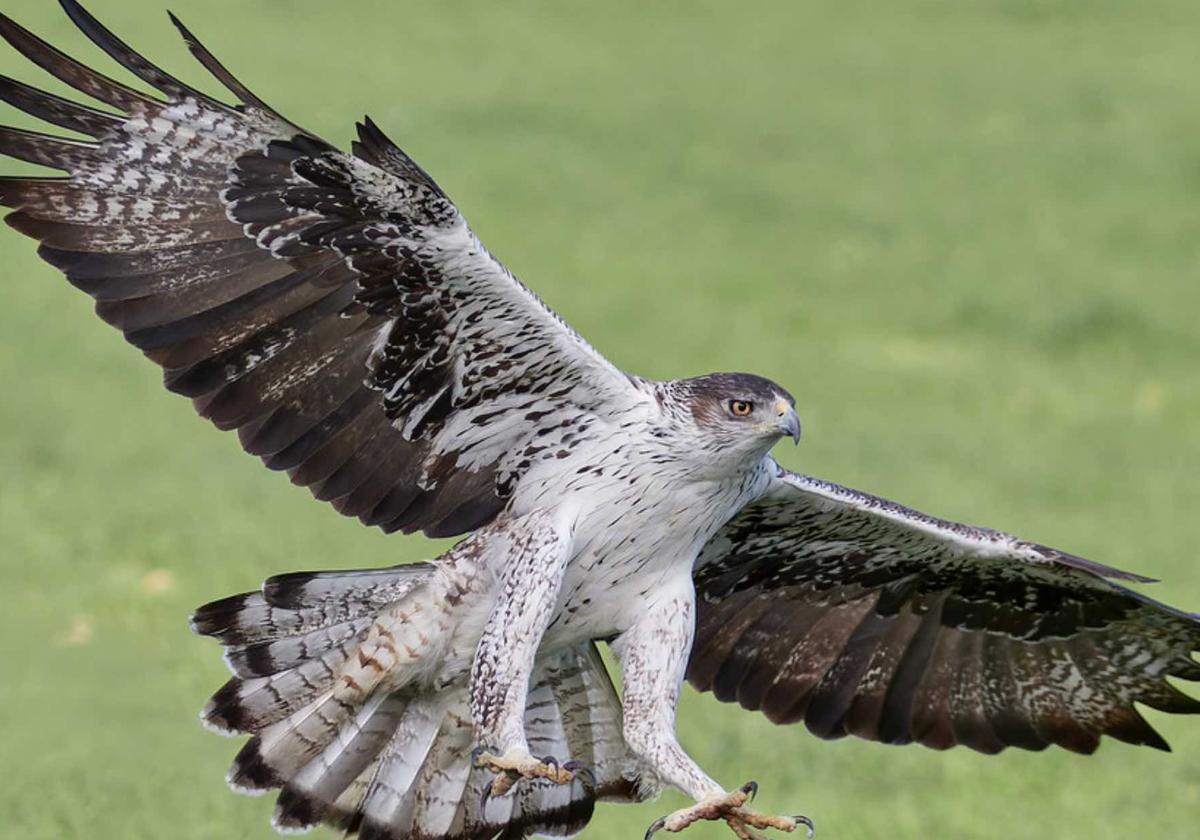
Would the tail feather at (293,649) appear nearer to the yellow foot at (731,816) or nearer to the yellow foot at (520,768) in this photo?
the yellow foot at (520,768)

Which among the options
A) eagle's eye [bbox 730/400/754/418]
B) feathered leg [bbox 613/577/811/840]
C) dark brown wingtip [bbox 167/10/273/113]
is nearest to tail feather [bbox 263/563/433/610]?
feathered leg [bbox 613/577/811/840]

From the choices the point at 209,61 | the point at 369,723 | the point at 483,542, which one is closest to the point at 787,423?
the point at 483,542

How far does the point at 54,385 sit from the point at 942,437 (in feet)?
24.3

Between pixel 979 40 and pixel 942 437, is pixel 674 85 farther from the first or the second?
pixel 942 437

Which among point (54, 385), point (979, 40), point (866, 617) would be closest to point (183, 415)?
point (54, 385)

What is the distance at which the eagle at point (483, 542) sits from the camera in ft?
24.6

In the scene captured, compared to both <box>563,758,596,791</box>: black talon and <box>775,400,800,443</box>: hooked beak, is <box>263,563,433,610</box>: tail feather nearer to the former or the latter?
<box>563,758,596,791</box>: black talon

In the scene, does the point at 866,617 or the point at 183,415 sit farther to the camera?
the point at 183,415

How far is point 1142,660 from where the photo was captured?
883cm

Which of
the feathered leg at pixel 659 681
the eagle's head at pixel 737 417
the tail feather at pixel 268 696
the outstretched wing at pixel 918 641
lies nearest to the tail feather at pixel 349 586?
the tail feather at pixel 268 696

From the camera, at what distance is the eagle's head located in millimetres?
7754

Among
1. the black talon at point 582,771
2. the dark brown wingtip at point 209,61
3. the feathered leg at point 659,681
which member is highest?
the dark brown wingtip at point 209,61

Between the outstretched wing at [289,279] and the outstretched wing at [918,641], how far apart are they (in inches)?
53.4

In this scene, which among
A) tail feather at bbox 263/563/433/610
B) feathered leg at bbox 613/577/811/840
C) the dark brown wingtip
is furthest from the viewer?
tail feather at bbox 263/563/433/610
